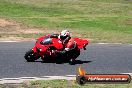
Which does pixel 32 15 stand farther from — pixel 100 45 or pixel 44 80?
pixel 44 80

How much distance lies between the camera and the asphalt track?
60.8 ft

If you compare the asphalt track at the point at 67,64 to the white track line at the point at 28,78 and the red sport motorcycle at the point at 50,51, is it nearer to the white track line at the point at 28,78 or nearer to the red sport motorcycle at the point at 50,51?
the red sport motorcycle at the point at 50,51

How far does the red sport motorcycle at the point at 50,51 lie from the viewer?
20297mm

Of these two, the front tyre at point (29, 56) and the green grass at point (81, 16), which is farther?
the green grass at point (81, 16)

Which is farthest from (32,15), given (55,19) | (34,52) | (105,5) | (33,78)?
(33,78)

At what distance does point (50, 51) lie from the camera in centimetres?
2028

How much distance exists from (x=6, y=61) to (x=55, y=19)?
17.6 metres

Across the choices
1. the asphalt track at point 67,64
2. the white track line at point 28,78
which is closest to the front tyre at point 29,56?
the asphalt track at point 67,64

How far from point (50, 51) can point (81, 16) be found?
20405mm

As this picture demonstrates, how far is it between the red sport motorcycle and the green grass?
7.74m

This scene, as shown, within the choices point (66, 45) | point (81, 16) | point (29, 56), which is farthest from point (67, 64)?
point (81, 16)

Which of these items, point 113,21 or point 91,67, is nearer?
point 91,67

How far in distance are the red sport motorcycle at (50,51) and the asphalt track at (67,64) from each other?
10.5 inches

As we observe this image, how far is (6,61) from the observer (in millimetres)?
20453
